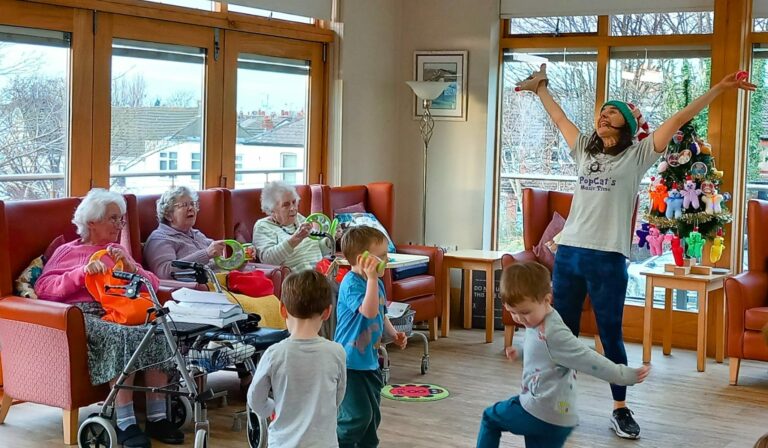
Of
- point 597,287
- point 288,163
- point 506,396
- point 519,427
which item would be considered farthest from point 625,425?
point 288,163

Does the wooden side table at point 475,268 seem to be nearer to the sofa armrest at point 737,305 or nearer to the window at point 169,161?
the sofa armrest at point 737,305

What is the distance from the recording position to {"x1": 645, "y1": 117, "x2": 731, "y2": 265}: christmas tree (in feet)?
21.9

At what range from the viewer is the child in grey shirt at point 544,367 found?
3211mm

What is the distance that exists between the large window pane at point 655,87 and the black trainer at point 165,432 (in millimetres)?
3711

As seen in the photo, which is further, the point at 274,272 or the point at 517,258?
the point at 517,258

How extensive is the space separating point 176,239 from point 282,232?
759mm

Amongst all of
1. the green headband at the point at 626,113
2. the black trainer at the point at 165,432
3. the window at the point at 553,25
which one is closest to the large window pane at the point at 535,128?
the window at the point at 553,25

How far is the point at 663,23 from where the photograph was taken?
7406 millimetres

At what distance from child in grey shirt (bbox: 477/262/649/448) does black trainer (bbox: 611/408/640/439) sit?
1.80 metres

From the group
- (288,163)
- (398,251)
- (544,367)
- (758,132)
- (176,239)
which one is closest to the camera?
(544,367)

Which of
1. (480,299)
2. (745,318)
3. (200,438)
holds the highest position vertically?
(745,318)

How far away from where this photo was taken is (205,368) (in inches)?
174

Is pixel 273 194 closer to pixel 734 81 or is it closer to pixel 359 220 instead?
pixel 359 220

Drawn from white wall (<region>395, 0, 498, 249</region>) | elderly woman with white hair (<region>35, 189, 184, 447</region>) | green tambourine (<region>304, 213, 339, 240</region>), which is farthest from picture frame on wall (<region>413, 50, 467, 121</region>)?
elderly woman with white hair (<region>35, 189, 184, 447</region>)
